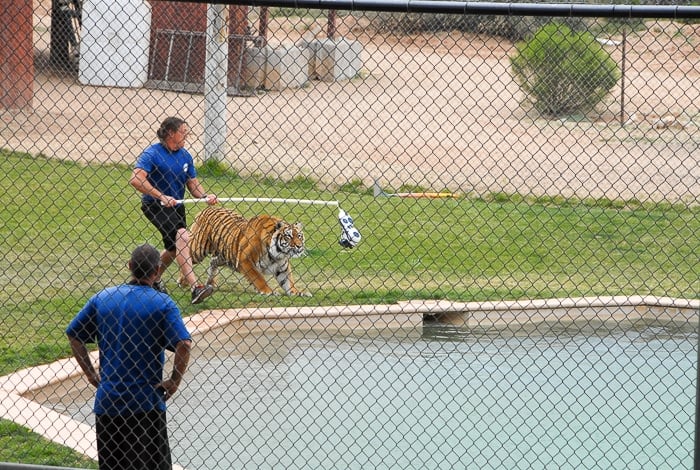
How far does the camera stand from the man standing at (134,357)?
5367 mm

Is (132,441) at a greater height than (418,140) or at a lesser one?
greater

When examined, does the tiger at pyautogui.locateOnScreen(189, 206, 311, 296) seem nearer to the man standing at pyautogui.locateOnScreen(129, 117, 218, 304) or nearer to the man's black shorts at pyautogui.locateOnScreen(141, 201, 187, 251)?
the man standing at pyautogui.locateOnScreen(129, 117, 218, 304)

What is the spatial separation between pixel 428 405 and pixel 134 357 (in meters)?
3.08

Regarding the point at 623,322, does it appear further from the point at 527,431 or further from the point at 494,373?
the point at 527,431

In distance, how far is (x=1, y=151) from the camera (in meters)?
14.9

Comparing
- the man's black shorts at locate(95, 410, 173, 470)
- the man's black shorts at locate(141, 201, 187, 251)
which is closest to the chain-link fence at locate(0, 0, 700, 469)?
the man's black shorts at locate(141, 201, 187, 251)

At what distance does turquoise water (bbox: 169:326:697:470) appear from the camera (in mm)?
7016

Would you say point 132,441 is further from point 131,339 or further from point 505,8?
point 505,8

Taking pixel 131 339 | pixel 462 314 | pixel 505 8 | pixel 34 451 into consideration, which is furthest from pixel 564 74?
pixel 131 339

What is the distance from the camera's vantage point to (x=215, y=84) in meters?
14.6

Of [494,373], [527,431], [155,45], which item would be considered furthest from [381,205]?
[155,45]

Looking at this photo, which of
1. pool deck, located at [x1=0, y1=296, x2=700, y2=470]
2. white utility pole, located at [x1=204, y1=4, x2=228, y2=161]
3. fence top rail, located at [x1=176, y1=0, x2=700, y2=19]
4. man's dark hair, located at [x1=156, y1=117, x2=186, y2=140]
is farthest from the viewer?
white utility pole, located at [x1=204, y1=4, x2=228, y2=161]

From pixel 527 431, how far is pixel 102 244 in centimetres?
530

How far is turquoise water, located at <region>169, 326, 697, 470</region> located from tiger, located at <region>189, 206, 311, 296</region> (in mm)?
958
